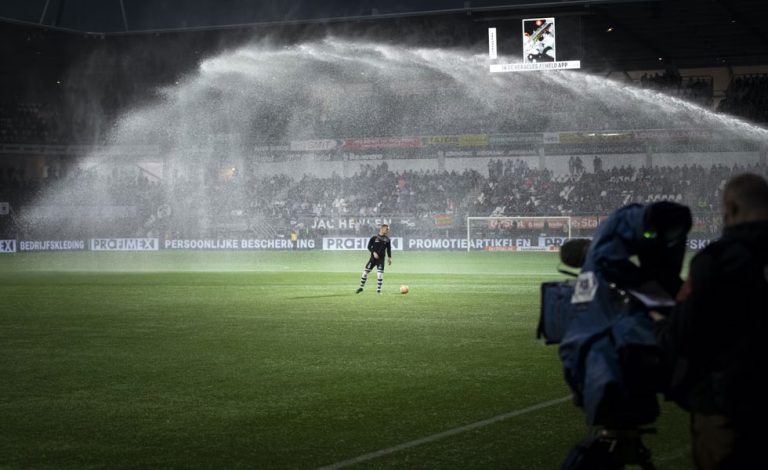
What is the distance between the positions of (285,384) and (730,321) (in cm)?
779

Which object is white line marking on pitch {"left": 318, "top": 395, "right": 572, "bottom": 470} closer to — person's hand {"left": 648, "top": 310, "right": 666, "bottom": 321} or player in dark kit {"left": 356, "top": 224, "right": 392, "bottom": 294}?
person's hand {"left": 648, "top": 310, "right": 666, "bottom": 321}

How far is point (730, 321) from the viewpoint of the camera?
376cm

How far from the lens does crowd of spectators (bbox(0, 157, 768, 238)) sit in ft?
174

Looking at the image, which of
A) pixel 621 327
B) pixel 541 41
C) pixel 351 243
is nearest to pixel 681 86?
pixel 541 41

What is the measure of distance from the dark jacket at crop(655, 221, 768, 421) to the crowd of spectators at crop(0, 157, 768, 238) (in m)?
48.1

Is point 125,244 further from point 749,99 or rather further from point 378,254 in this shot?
point 749,99

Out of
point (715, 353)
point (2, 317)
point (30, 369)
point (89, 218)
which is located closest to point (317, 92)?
point (89, 218)

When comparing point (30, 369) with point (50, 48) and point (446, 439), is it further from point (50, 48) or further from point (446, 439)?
point (50, 48)

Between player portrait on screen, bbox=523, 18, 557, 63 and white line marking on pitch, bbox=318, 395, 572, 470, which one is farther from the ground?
player portrait on screen, bbox=523, 18, 557, 63

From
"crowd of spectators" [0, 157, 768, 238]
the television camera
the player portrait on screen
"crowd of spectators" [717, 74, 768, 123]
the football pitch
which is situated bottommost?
the football pitch

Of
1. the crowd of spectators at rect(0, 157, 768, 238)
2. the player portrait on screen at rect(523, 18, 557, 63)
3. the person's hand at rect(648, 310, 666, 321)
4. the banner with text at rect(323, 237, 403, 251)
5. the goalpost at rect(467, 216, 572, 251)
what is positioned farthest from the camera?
the banner with text at rect(323, 237, 403, 251)

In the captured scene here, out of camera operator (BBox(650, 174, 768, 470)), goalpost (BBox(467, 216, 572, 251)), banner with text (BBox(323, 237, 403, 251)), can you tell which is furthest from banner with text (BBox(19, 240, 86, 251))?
camera operator (BBox(650, 174, 768, 470))

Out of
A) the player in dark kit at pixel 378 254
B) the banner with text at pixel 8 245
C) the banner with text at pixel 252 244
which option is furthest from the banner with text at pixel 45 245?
the player in dark kit at pixel 378 254

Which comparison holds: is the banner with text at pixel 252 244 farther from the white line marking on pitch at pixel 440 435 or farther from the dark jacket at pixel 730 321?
the dark jacket at pixel 730 321
